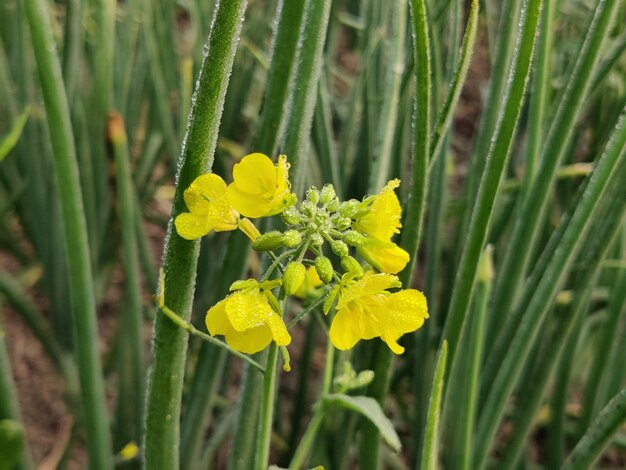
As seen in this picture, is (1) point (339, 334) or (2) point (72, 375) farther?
(2) point (72, 375)

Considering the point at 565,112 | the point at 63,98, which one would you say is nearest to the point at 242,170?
the point at 63,98

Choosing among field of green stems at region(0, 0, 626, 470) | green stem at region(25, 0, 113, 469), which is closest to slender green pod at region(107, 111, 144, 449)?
field of green stems at region(0, 0, 626, 470)

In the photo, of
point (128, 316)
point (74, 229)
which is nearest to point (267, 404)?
point (74, 229)

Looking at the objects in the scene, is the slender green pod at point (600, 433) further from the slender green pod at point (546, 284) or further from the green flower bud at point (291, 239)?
the green flower bud at point (291, 239)

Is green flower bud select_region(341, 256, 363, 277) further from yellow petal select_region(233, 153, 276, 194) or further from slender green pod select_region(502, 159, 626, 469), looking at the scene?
slender green pod select_region(502, 159, 626, 469)

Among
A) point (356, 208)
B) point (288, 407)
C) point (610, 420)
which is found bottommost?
point (288, 407)

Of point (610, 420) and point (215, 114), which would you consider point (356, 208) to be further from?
point (610, 420)

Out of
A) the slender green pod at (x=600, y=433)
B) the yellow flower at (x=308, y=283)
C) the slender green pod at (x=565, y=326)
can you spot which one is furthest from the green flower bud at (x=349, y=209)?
the slender green pod at (x=565, y=326)
